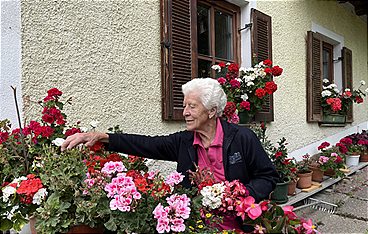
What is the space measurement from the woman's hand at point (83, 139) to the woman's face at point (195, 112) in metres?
0.48

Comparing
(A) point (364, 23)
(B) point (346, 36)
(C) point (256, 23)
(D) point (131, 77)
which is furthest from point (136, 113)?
(A) point (364, 23)

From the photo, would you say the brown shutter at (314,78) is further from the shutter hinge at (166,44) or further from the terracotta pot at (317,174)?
the shutter hinge at (166,44)

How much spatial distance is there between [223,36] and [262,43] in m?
0.52

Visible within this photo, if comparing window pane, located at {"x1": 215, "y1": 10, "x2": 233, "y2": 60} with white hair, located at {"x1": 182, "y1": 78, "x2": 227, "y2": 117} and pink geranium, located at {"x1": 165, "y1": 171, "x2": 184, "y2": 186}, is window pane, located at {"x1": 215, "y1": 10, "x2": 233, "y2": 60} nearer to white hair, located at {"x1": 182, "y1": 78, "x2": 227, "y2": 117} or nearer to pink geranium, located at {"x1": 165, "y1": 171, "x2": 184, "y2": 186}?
white hair, located at {"x1": 182, "y1": 78, "x2": 227, "y2": 117}

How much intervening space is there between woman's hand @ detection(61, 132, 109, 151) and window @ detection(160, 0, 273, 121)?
1094 millimetres

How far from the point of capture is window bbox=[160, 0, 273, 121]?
2.78 meters

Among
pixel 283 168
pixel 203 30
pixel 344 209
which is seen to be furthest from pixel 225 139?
pixel 344 209

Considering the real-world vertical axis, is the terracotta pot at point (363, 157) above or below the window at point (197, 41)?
below

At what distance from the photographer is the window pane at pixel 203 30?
339 centimetres

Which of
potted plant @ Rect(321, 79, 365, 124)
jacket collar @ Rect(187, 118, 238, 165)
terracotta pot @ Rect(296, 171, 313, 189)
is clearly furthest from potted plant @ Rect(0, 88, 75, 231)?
potted plant @ Rect(321, 79, 365, 124)

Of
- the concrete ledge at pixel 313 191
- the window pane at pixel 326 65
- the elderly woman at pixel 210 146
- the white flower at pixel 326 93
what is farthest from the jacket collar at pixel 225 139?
the window pane at pixel 326 65

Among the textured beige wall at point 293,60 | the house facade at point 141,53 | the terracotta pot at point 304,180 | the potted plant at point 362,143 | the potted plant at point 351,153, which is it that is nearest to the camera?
the house facade at point 141,53

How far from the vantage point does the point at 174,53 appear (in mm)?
2855

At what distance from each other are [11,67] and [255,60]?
2.58 m
